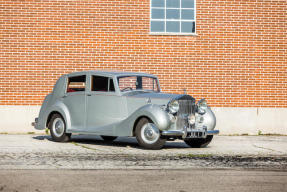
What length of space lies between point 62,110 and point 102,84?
1.18 metres

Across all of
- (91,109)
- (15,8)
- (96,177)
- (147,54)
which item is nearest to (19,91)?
(15,8)

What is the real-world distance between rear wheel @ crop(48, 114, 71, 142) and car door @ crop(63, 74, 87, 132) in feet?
0.95

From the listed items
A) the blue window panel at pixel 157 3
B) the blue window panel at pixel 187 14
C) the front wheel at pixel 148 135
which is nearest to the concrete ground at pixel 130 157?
the front wheel at pixel 148 135

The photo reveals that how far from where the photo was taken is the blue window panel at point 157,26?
54.4ft

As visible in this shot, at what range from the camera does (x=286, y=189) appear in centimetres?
593

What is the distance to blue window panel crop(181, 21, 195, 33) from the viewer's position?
16.7 meters

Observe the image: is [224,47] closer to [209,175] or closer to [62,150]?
[62,150]

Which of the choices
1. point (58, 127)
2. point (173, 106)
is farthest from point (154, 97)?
point (58, 127)

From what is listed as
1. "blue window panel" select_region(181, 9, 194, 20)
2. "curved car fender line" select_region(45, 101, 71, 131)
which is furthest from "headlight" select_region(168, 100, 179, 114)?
"blue window panel" select_region(181, 9, 194, 20)

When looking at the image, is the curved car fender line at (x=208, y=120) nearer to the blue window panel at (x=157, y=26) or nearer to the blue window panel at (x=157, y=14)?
the blue window panel at (x=157, y=26)

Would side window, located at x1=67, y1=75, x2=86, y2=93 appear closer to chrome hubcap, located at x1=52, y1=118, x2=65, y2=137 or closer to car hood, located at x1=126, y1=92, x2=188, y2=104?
chrome hubcap, located at x1=52, y1=118, x2=65, y2=137

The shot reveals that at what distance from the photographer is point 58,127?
12250 millimetres

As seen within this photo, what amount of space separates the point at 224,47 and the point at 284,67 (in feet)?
6.63

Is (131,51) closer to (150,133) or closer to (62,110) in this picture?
(62,110)
